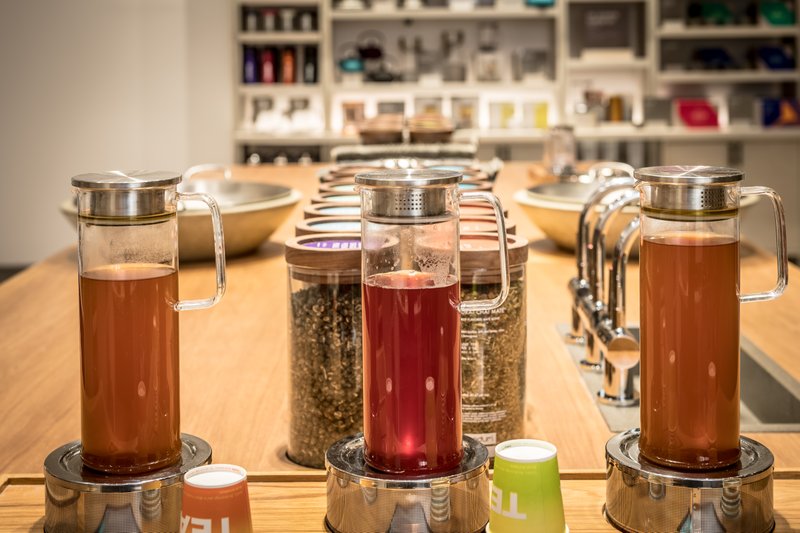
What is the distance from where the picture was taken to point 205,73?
7.84 metres

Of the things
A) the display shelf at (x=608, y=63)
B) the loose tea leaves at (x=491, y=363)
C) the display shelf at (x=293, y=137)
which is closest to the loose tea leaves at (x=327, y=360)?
the loose tea leaves at (x=491, y=363)

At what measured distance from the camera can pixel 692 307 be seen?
0.94m

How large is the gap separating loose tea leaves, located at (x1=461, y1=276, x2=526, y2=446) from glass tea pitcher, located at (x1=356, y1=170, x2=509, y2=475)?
221 mm

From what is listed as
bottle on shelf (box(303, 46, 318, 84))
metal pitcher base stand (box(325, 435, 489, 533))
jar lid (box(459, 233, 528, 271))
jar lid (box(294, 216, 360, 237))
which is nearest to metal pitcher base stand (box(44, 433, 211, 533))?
metal pitcher base stand (box(325, 435, 489, 533))

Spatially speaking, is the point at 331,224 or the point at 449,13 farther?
the point at 449,13

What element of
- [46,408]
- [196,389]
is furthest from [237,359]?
[46,408]

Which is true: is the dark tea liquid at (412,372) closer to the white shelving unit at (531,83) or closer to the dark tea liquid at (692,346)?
the dark tea liquid at (692,346)

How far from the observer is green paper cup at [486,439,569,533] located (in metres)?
0.91

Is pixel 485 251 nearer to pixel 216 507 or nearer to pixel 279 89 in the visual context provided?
pixel 216 507

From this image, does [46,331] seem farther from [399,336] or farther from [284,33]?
[284,33]

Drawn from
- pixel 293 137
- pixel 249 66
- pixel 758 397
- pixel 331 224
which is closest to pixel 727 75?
pixel 293 137

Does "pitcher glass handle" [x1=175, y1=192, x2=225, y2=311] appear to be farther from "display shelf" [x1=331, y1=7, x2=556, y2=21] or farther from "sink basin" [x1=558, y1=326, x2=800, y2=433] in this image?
"display shelf" [x1=331, y1=7, x2=556, y2=21]

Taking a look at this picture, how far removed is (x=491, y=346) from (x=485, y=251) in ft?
0.36

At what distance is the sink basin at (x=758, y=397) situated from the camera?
1405mm
